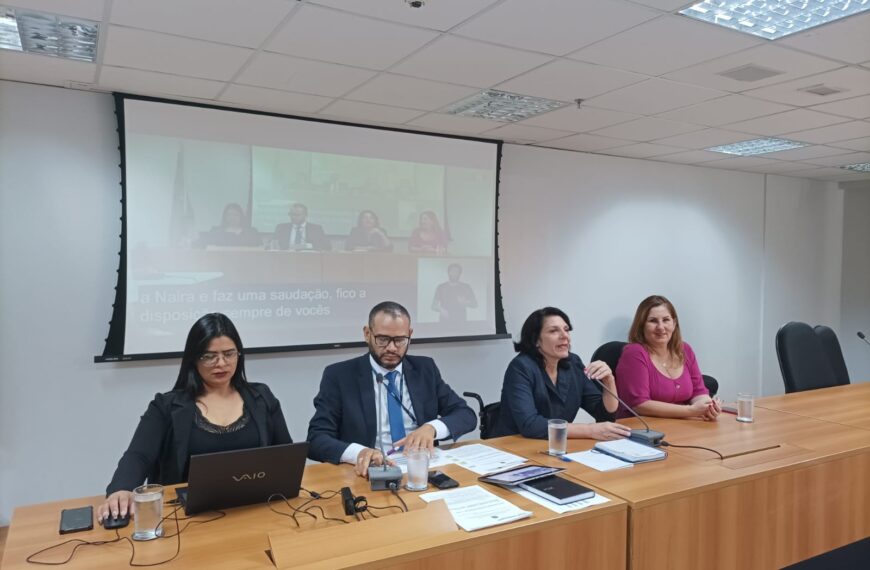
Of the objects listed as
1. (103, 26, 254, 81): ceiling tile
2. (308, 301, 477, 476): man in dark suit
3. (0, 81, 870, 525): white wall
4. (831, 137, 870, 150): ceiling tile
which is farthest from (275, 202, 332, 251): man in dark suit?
(831, 137, 870, 150): ceiling tile

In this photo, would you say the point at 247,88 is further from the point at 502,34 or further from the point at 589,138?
the point at 589,138

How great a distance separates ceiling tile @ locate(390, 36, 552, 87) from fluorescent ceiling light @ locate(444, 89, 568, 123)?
0.94 ft

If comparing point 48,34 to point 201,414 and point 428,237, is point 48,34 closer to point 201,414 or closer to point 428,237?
point 201,414

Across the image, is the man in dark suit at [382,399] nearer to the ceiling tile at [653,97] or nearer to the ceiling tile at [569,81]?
the ceiling tile at [569,81]

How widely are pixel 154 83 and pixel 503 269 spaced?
2.75 meters

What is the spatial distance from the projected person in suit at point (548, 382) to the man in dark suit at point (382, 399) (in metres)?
0.23

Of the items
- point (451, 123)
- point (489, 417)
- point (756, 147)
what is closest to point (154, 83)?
point (451, 123)

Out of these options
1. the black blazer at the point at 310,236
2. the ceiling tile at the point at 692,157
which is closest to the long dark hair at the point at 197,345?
the black blazer at the point at 310,236

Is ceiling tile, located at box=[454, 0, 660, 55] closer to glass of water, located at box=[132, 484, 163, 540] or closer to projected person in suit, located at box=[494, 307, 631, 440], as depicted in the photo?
projected person in suit, located at box=[494, 307, 631, 440]

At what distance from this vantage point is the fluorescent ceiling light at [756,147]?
4.61 metres

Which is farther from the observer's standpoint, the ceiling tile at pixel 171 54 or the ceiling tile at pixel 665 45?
the ceiling tile at pixel 171 54

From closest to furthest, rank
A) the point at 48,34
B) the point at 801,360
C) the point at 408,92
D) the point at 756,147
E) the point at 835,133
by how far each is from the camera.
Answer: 1. the point at 48,34
2. the point at 408,92
3. the point at 801,360
4. the point at 835,133
5. the point at 756,147

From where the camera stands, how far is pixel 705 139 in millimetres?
4457

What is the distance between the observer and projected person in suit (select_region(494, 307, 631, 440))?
8.37ft
